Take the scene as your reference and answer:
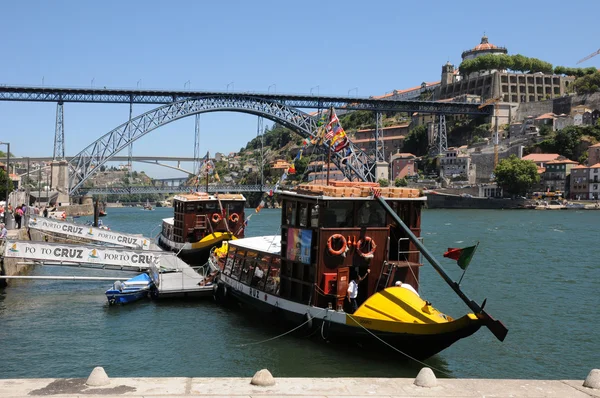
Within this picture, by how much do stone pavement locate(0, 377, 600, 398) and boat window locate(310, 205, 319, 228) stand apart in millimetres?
5289

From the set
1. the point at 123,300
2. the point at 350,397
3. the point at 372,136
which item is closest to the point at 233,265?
the point at 123,300

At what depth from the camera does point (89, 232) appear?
27438 millimetres

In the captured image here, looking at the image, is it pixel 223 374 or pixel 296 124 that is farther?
pixel 296 124

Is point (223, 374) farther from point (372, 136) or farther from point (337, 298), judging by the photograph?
point (372, 136)

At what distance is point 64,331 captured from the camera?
16.1 metres

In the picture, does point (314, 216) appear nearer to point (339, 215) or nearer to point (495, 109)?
point (339, 215)

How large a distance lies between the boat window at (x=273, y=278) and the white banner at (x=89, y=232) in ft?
40.0

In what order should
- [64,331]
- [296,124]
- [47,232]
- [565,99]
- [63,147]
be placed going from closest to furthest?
1. [64,331]
2. [47,232]
3. [63,147]
4. [296,124]
5. [565,99]

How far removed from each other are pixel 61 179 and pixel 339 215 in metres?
68.7

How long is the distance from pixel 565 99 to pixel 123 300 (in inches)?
3882

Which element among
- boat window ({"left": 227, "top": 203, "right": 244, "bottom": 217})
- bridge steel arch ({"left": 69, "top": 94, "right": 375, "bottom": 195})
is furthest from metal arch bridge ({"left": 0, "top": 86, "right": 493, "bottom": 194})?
boat window ({"left": 227, "top": 203, "right": 244, "bottom": 217})

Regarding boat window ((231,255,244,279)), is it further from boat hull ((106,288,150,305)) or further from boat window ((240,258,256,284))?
boat hull ((106,288,150,305))

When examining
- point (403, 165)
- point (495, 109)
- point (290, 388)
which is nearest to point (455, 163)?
point (403, 165)

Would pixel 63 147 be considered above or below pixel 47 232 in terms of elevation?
above
